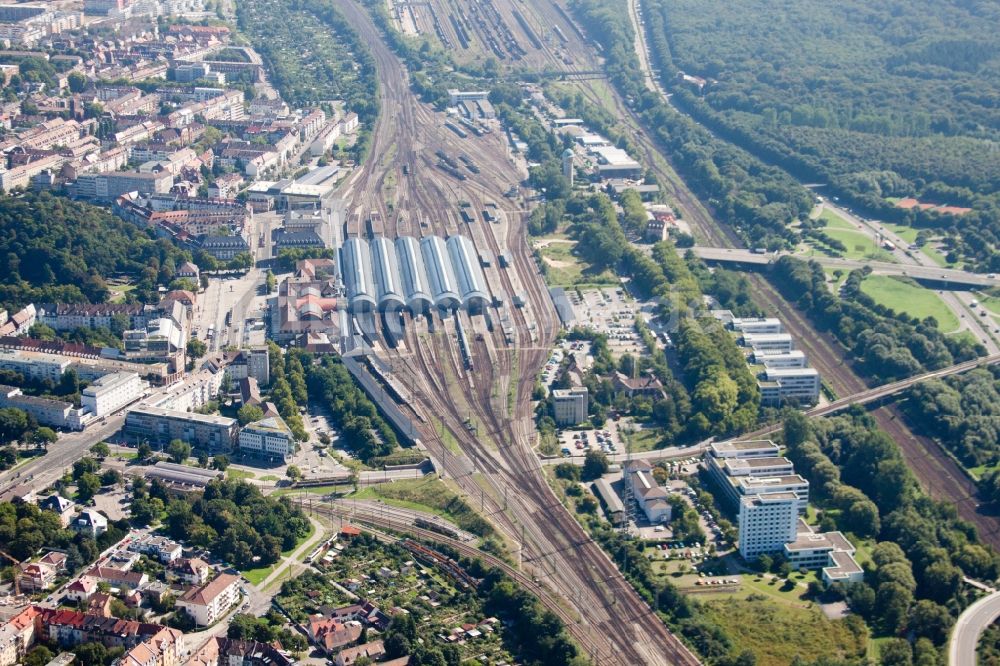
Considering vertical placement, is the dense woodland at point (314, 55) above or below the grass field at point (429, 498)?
above

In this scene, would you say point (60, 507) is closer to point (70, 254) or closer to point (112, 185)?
point (70, 254)

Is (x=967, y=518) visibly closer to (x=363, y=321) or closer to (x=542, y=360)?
(x=542, y=360)

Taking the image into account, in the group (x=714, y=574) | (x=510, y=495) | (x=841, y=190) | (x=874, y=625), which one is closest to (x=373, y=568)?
(x=510, y=495)

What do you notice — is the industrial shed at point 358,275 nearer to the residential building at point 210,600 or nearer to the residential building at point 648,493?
the residential building at point 648,493

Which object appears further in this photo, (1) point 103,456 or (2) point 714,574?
(1) point 103,456

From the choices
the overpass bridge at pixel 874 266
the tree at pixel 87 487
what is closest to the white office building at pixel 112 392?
the tree at pixel 87 487

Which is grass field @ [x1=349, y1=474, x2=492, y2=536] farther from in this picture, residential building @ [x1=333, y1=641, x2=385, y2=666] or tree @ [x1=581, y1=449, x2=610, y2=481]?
residential building @ [x1=333, y1=641, x2=385, y2=666]
